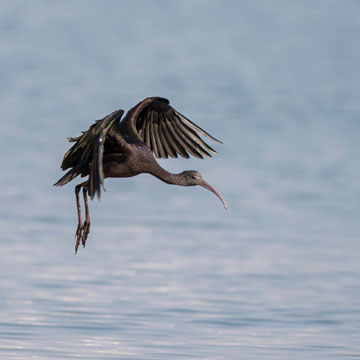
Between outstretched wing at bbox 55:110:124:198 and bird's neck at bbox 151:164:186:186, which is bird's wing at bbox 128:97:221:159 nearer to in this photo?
bird's neck at bbox 151:164:186:186

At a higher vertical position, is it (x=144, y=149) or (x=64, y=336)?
(x=144, y=149)

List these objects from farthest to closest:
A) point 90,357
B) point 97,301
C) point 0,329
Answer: point 97,301
point 0,329
point 90,357

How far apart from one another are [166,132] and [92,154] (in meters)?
1.92

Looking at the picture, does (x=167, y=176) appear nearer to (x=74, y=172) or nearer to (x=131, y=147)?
(x=131, y=147)

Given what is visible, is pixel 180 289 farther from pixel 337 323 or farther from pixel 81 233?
pixel 81 233

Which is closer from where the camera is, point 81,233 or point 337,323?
point 81,233

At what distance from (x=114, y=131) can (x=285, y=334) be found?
364 centimetres

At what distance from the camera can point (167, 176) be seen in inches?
703

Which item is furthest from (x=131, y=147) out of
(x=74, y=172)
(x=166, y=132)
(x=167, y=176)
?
(x=166, y=132)

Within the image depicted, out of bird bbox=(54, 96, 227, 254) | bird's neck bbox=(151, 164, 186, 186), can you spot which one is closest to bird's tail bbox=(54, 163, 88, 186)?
bird bbox=(54, 96, 227, 254)

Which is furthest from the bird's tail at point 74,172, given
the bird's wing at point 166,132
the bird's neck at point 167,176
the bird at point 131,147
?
the bird's wing at point 166,132

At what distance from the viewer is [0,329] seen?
59.9ft

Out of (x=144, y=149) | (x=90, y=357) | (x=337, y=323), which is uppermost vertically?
(x=144, y=149)

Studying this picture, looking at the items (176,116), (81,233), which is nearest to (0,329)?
(81,233)
